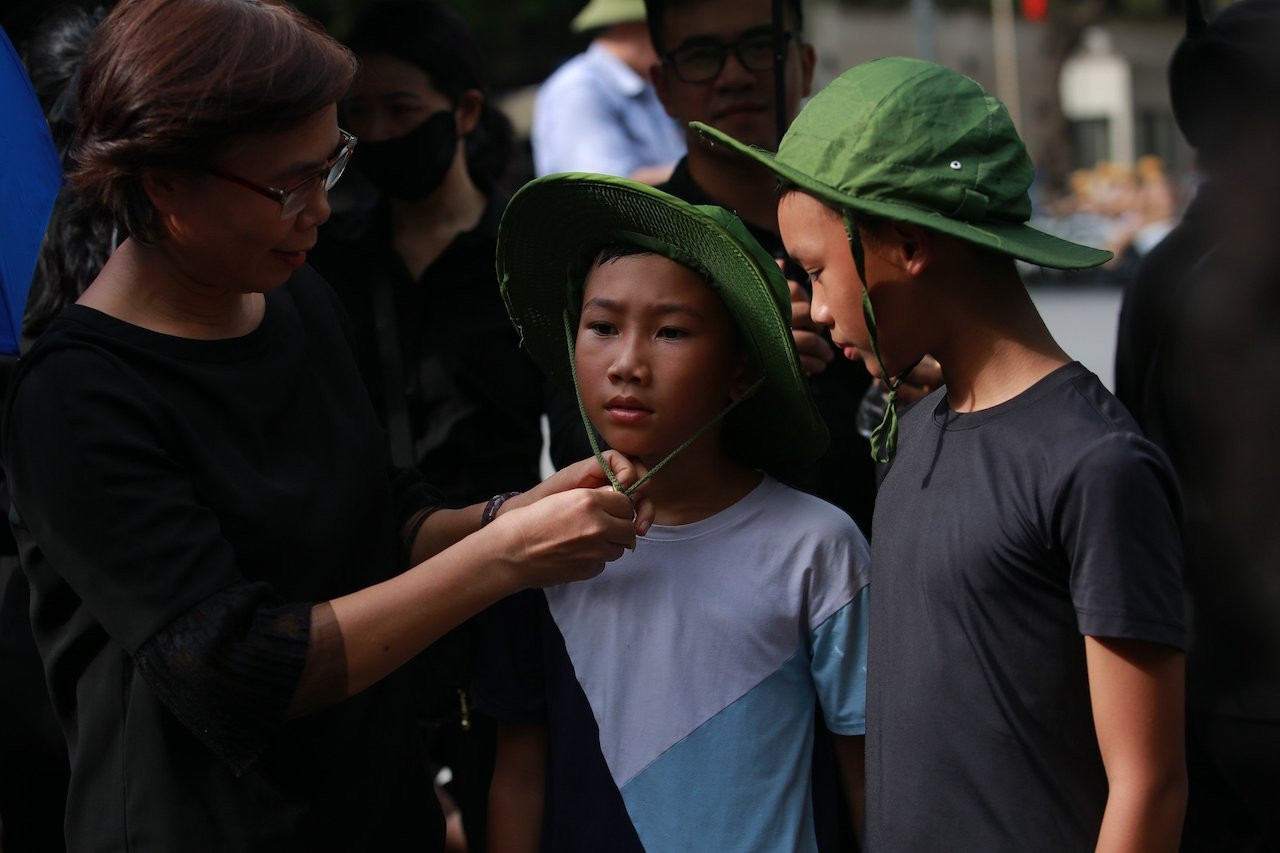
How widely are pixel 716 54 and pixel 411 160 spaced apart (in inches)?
30.0

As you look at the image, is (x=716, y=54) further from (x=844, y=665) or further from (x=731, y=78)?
(x=844, y=665)

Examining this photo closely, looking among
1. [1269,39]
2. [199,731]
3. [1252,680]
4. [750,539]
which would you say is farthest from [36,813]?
[1269,39]

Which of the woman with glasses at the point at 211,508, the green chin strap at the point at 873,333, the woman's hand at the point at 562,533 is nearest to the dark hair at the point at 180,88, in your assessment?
the woman with glasses at the point at 211,508

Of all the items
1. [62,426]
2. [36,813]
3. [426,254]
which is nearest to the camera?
[62,426]

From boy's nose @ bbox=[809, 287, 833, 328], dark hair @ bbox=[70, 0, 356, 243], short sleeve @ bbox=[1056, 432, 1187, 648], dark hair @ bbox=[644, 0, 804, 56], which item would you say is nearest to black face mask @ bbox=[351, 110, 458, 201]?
dark hair @ bbox=[644, 0, 804, 56]

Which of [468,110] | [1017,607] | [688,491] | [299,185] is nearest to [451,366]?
[468,110]

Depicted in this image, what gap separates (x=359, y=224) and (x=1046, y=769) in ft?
7.29

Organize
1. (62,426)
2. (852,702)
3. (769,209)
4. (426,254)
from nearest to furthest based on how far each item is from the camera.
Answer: (62,426) → (852,702) → (769,209) → (426,254)

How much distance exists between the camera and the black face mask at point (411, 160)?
3.41 meters

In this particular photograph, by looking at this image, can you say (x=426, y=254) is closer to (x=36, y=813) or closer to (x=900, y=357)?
(x=36, y=813)

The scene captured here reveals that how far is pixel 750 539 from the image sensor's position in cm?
221

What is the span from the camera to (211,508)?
1.91 meters

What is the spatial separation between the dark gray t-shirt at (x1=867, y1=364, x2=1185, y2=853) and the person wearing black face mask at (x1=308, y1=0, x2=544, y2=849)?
124 centimetres

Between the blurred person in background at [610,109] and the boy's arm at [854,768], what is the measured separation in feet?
9.23
